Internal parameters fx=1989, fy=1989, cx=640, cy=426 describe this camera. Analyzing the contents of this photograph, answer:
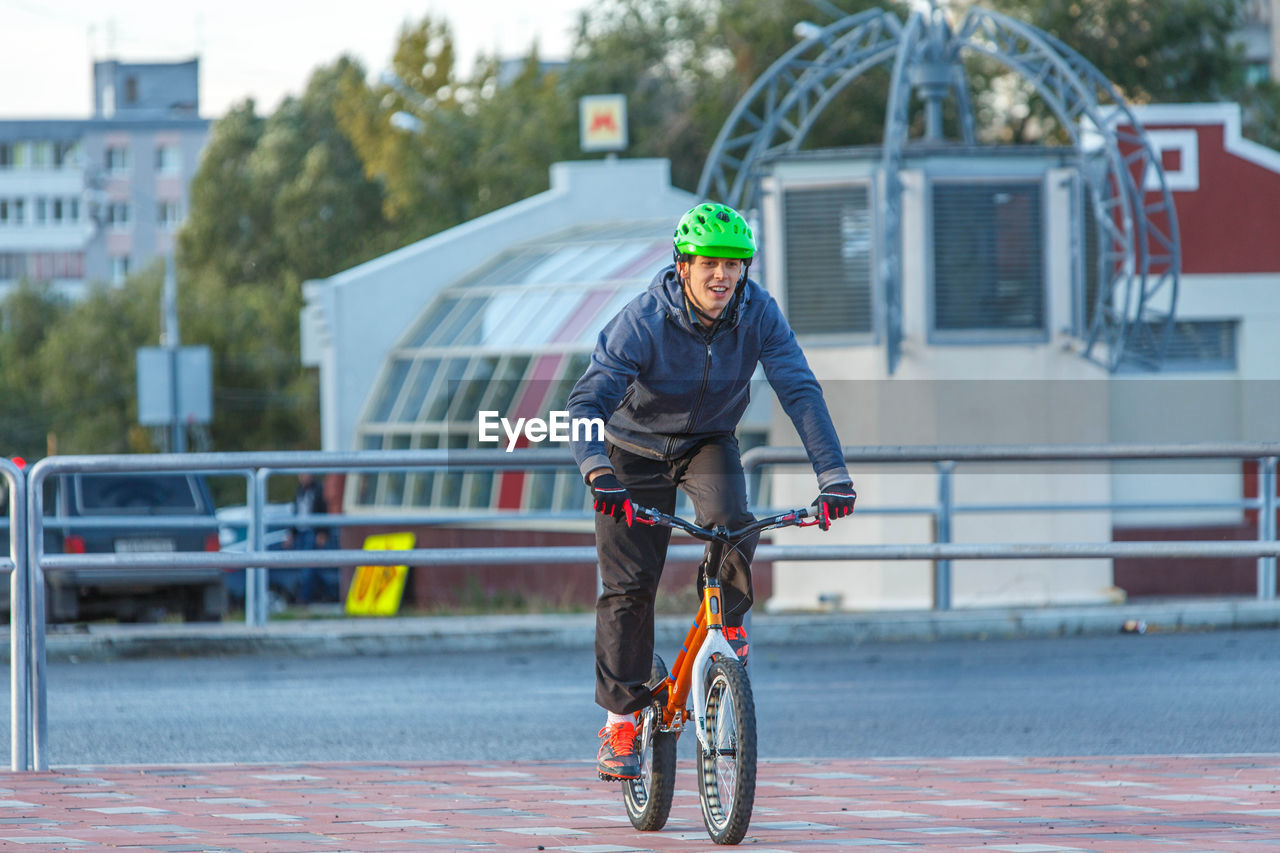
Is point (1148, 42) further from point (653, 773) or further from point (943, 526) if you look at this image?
point (653, 773)

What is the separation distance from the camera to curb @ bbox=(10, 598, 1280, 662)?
1198cm

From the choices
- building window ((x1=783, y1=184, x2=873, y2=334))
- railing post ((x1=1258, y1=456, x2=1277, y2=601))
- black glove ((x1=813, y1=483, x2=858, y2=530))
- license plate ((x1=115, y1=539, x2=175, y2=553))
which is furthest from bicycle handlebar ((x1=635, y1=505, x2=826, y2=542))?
license plate ((x1=115, y1=539, x2=175, y2=553))

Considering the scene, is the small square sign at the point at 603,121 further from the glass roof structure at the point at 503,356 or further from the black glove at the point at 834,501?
the black glove at the point at 834,501

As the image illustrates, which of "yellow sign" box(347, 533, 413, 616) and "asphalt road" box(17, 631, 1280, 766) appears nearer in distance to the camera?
"asphalt road" box(17, 631, 1280, 766)

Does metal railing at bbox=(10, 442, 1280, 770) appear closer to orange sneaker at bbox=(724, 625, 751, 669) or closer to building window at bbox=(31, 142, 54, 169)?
orange sneaker at bbox=(724, 625, 751, 669)

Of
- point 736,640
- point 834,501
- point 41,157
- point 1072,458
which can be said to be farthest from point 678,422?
point 41,157

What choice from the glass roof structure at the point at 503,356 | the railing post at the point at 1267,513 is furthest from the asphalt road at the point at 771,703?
the glass roof structure at the point at 503,356

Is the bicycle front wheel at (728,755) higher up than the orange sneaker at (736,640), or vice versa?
the orange sneaker at (736,640)

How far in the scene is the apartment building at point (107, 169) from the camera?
111 metres

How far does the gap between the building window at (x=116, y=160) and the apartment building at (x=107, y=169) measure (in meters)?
0.06

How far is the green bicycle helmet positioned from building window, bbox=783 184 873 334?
37.2ft

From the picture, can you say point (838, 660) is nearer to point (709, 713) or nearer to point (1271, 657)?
point (1271, 657)

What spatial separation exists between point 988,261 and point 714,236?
1163 cm

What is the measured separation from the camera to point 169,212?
367 ft
